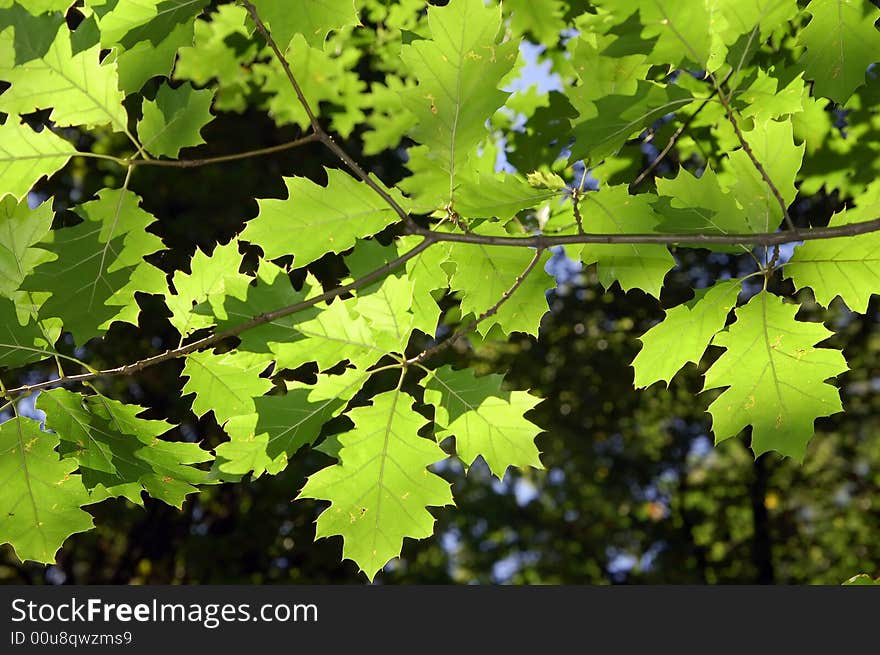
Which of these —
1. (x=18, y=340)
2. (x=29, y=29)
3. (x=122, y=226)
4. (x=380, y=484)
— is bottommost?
(x=380, y=484)

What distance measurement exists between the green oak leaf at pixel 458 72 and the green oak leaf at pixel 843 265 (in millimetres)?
738

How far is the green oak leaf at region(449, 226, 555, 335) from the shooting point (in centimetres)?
171

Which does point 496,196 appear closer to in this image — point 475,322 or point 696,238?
point 475,322

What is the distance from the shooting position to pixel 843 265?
5.39 ft

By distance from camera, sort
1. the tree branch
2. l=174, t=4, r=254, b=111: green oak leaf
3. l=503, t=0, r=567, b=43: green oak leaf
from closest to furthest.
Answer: the tree branch, l=503, t=0, r=567, b=43: green oak leaf, l=174, t=4, r=254, b=111: green oak leaf

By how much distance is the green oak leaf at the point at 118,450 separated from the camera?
1.62 m

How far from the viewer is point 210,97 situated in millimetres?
1575

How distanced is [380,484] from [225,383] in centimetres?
43

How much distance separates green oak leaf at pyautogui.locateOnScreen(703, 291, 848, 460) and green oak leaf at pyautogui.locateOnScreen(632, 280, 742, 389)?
33mm

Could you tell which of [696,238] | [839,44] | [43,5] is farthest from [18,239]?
[839,44]

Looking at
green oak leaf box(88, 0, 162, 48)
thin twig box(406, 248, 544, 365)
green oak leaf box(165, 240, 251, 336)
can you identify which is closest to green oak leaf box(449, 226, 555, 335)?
thin twig box(406, 248, 544, 365)

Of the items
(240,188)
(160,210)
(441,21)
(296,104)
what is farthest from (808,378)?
(160,210)

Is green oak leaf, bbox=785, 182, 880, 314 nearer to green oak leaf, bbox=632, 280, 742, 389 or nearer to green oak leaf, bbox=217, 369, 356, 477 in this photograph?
green oak leaf, bbox=632, 280, 742, 389

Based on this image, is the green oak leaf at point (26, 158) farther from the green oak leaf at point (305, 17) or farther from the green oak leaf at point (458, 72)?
the green oak leaf at point (458, 72)
